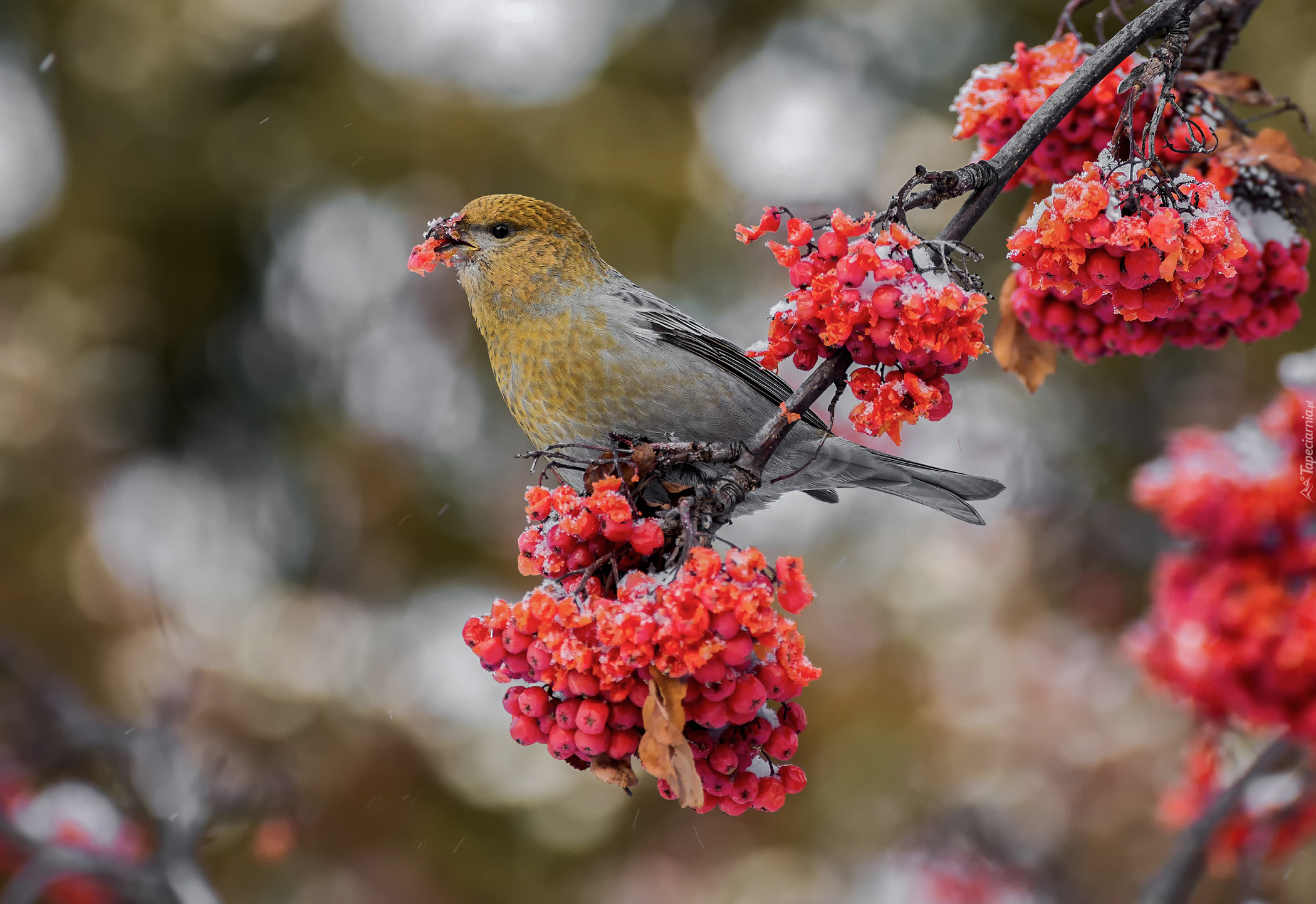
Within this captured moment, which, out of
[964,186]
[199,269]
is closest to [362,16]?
[199,269]

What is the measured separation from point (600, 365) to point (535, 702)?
1.06m

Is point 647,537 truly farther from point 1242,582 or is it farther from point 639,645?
point 1242,582

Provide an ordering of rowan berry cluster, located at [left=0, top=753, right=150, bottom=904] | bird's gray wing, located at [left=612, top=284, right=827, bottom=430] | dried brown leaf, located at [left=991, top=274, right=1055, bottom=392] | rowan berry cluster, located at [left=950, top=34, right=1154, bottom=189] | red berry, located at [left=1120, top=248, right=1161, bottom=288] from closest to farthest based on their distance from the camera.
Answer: red berry, located at [left=1120, top=248, right=1161, bottom=288], rowan berry cluster, located at [left=950, top=34, right=1154, bottom=189], dried brown leaf, located at [left=991, top=274, right=1055, bottom=392], bird's gray wing, located at [left=612, top=284, right=827, bottom=430], rowan berry cluster, located at [left=0, top=753, right=150, bottom=904]

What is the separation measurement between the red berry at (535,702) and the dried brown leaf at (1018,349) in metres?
1.04

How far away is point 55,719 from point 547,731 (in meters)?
2.13

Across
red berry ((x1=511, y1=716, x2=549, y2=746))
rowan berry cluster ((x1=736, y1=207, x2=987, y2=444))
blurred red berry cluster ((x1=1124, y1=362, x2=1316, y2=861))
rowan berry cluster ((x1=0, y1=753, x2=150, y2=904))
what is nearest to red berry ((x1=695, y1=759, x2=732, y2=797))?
red berry ((x1=511, y1=716, x2=549, y2=746))

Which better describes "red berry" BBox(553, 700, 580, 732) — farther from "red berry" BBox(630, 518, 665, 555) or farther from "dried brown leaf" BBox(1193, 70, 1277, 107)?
"dried brown leaf" BBox(1193, 70, 1277, 107)

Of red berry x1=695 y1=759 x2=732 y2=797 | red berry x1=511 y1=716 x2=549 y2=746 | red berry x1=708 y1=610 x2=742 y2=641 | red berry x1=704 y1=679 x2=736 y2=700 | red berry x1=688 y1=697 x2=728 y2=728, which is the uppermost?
red berry x1=708 y1=610 x2=742 y2=641

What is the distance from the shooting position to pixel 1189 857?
2439mm

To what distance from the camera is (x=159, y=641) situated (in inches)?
254

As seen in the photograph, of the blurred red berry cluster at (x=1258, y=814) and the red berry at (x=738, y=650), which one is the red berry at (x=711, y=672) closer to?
the red berry at (x=738, y=650)

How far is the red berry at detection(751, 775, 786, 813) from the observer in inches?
55.2

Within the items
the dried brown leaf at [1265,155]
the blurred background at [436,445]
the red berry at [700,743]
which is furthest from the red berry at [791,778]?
the blurred background at [436,445]

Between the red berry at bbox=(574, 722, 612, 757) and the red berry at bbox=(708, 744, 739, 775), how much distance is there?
144mm
